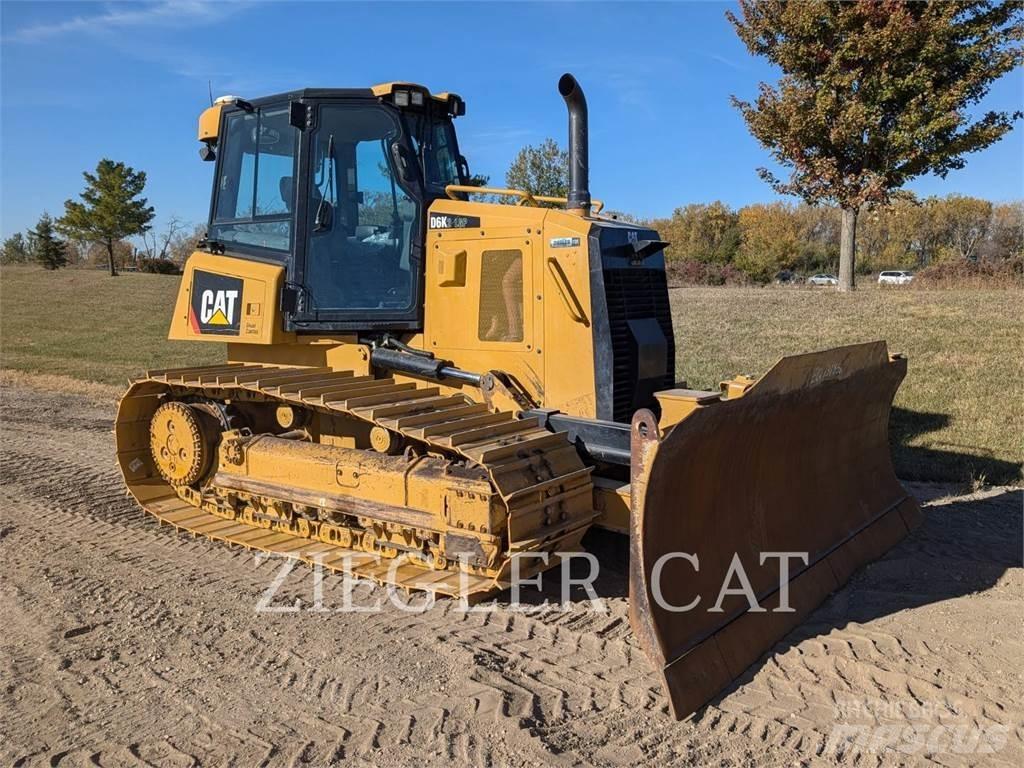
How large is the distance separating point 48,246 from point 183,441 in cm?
4686

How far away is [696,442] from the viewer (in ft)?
13.4

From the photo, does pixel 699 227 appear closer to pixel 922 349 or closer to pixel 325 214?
pixel 922 349

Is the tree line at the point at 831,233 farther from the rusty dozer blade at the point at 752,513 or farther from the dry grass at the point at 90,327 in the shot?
the rusty dozer blade at the point at 752,513

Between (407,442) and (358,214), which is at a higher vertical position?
(358,214)

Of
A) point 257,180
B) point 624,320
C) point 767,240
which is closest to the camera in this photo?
point 624,320

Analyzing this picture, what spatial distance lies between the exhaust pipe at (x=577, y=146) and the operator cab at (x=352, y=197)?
3.26 feet

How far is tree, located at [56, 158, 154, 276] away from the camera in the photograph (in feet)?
139

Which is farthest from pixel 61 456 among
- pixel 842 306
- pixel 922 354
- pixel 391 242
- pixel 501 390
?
pixel 842 306

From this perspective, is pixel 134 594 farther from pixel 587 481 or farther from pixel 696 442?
pixel 696 442

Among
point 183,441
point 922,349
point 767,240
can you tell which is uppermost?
point 767,240

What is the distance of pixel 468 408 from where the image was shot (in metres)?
5.21

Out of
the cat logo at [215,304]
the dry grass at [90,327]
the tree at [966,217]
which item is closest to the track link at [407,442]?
the cat logo at [215,304]

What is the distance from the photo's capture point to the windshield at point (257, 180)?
5.96m

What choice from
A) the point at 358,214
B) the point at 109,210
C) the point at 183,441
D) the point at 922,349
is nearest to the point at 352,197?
the point at 358,214
